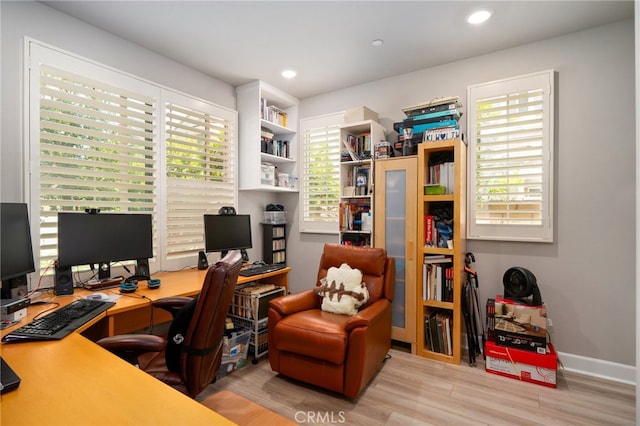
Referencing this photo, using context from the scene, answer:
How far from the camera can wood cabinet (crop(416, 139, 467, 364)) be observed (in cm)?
277

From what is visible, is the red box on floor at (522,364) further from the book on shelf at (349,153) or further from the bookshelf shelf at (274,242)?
the bookshelf shelf at (274,242)

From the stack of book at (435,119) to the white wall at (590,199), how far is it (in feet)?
1.89

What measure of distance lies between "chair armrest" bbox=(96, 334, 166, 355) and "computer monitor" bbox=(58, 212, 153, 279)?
100cm

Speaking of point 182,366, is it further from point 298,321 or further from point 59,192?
point 59,192

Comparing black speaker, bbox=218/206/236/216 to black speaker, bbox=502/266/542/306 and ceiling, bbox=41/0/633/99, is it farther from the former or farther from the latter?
black speaker, bbox=502/266/542/306

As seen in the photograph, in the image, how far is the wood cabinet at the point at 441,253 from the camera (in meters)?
2.77

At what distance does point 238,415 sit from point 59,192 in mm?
2034

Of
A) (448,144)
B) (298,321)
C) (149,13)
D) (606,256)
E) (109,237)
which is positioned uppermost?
(149,13)

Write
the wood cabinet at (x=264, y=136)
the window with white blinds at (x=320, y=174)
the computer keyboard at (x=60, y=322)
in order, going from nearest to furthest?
the computer keyboard at (x=60, y=322) < the wood cabinet at (x=264, y=136) < the window with white blinds at (x=320, y=174)

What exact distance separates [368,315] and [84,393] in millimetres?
1747

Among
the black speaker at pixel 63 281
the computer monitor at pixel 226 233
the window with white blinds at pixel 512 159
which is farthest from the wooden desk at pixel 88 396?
the window with white blinds at pixel 512 159

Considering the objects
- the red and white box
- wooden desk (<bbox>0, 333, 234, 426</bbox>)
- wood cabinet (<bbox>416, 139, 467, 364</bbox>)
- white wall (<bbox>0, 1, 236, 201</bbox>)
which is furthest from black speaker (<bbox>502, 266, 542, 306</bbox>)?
white wall (<bbox>0, 1, 236, 201</bbox>)

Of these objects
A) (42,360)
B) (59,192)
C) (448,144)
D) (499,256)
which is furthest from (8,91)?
(499,256)

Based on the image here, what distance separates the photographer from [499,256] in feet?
9.60
